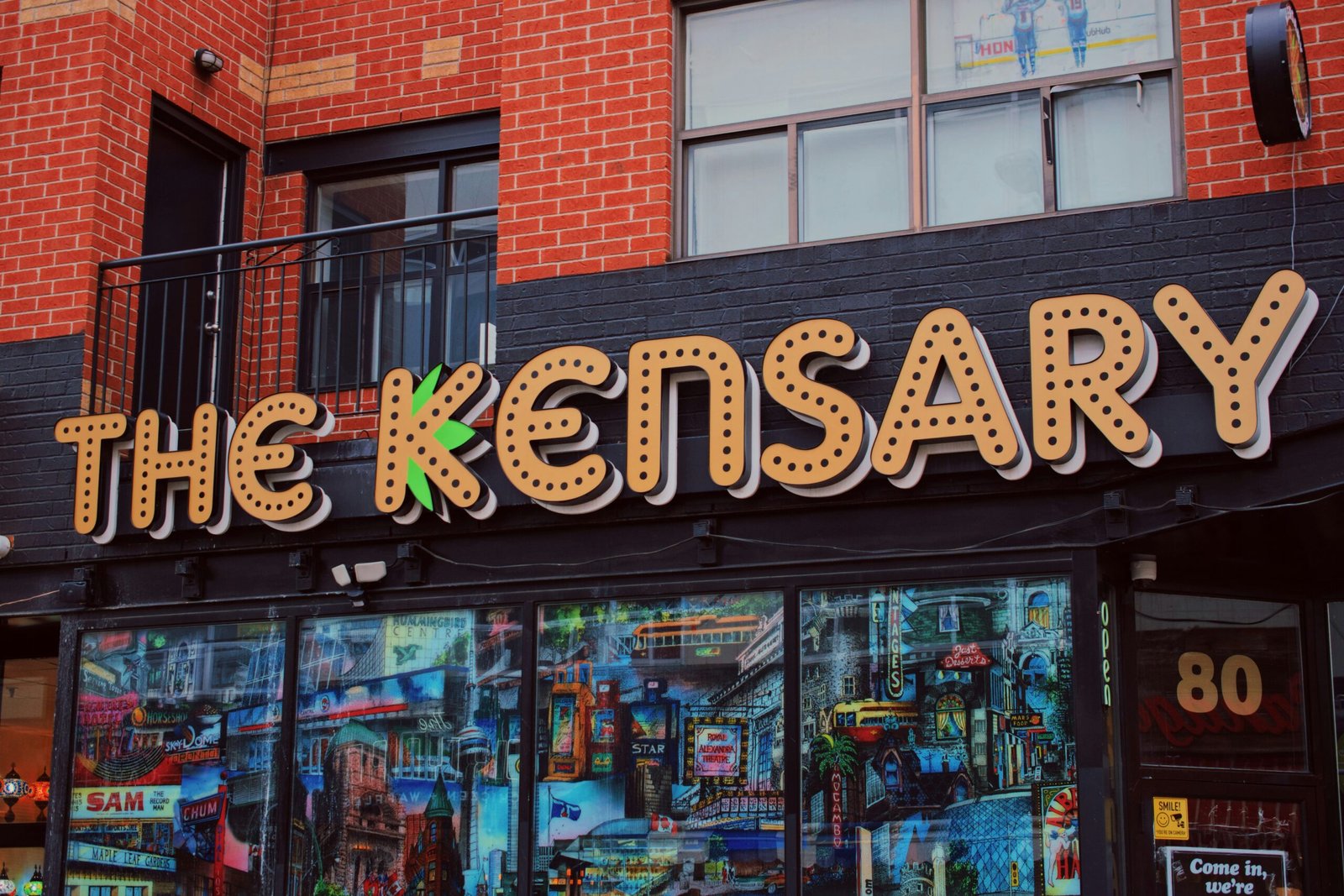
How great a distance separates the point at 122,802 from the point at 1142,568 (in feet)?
18.6

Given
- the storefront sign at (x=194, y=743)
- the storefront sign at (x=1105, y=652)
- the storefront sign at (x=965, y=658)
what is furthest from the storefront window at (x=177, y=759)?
the storefront sign at (x=1105, y=652)

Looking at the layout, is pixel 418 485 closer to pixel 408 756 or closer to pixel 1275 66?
pixel 408 756

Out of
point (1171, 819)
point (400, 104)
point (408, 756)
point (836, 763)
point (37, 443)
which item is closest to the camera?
point (836, 763)

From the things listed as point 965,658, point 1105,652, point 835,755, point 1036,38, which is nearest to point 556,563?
point 835,755

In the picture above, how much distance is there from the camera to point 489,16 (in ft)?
35.0

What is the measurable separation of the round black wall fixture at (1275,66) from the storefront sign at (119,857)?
22.2 ft

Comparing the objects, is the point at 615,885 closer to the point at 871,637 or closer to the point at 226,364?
the point at 871,637

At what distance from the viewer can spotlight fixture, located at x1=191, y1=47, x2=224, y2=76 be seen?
10578 millimetres

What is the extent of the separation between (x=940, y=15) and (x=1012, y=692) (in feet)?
11.4

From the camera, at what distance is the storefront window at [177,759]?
8.83m

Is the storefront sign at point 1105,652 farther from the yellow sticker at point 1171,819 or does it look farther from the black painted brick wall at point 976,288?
the black painted brick wall at point 976,288

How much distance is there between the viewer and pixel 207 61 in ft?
34.7

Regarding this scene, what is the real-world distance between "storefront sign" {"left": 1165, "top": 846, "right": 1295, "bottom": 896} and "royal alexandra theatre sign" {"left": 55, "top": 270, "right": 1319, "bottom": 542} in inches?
85.8

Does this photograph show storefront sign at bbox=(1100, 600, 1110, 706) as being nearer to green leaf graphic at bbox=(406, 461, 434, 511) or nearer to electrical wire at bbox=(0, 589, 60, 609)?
green leaf graphic at bbox=(406, 461, 434, 511)
